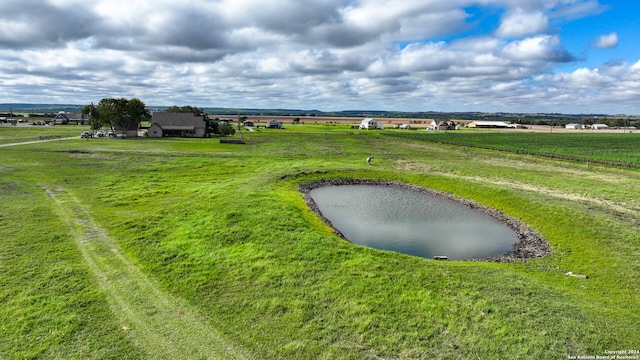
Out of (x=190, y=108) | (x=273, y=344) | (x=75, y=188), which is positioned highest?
(x=190, y=108)

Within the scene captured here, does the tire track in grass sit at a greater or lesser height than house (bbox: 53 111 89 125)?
lesser

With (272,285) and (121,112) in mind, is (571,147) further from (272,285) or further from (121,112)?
(121,112)

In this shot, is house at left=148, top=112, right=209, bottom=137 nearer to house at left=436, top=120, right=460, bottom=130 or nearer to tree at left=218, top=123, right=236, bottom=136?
tree at left=218, top=123, right=236, bottom=136

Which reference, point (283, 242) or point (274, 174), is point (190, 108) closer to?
point (274, 174)

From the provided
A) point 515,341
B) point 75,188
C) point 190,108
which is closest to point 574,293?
point 515,341

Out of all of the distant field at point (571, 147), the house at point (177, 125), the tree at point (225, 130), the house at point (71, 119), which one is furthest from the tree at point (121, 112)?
the distant field at point (571, 147)

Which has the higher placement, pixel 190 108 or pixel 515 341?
pixel 190 108

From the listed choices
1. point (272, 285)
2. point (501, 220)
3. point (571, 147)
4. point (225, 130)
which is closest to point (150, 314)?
point (272, 285)

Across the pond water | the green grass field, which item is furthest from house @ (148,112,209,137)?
the pond water
